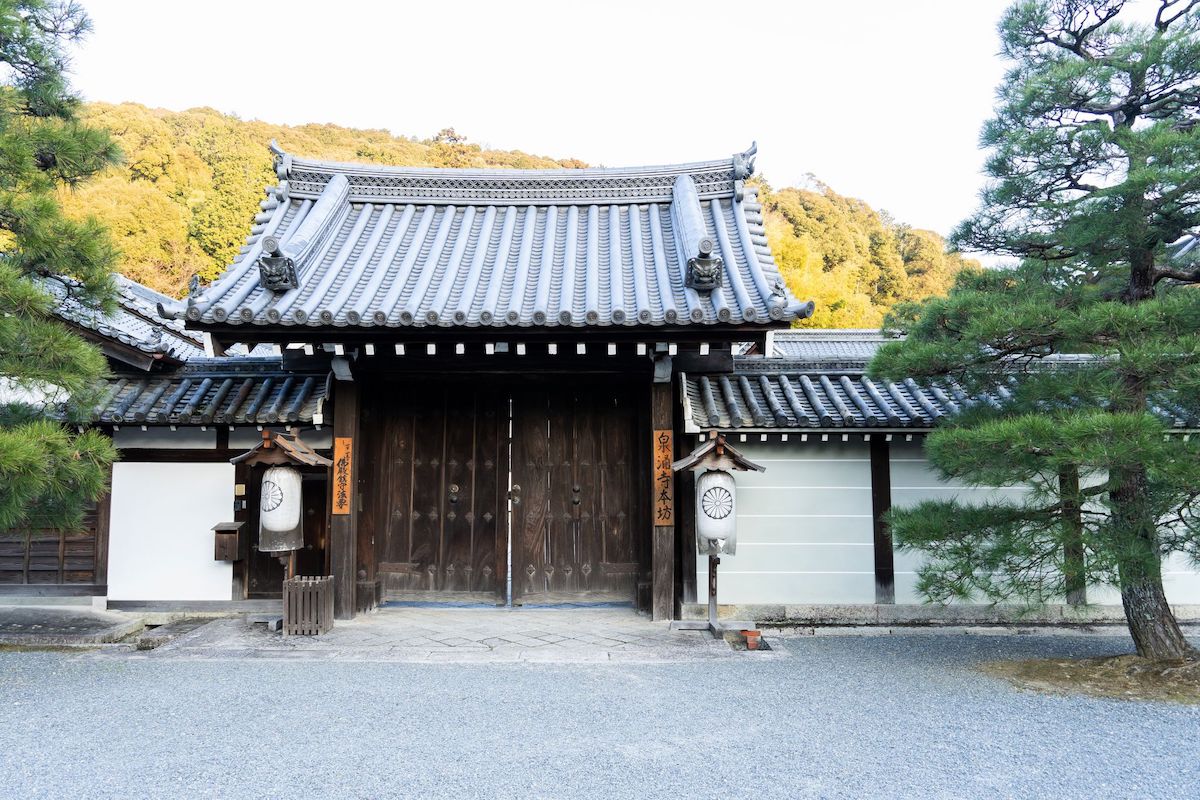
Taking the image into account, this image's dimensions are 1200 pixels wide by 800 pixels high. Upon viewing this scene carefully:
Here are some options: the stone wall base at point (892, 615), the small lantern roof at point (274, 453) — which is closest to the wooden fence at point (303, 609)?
the small lantern roof at point (274, 453)

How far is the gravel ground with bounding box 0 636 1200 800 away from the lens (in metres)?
3.81

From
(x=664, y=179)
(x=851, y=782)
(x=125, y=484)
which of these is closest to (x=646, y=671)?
(x=851, y=782)

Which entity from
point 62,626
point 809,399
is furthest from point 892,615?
point 62,626

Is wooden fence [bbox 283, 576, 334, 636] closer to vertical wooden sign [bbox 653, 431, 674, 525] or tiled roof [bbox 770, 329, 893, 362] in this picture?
vertical wooden sign [bbox 653, 431, 674, 525]

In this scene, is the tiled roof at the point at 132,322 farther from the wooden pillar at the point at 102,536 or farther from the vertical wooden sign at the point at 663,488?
the vertical wooden sign at the point at 663,488

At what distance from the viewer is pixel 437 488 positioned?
8.17 metres

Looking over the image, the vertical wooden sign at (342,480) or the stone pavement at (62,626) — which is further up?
the vertical wooden sign at (342,480)

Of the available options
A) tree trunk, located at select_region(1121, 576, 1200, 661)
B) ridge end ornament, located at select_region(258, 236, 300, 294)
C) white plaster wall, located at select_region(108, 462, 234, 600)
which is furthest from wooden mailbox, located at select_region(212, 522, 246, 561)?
tree trunk, located at select_region(1121, 576, 1200, 661)

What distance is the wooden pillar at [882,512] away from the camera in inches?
302

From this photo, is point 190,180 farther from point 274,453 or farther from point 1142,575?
point 1142,575

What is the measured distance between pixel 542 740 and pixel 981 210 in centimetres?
529

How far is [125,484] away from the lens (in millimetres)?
7871

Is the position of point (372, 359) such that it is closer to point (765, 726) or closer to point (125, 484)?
point (125, 484)

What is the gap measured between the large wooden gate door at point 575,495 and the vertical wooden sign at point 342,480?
5.57ft
